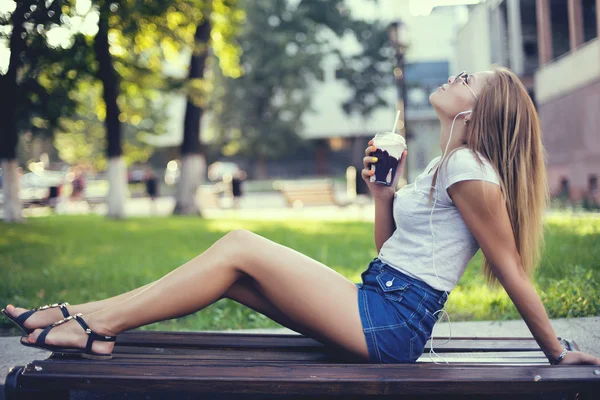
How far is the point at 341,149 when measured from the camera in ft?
157

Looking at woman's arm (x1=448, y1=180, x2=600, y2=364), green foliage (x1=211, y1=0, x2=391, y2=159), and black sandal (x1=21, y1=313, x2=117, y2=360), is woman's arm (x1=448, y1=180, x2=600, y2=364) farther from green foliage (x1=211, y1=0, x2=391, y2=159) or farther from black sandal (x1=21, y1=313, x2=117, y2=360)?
green foliage (x1=211, y1=0, x2=391, y2=159)

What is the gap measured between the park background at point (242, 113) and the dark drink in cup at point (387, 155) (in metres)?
0.78

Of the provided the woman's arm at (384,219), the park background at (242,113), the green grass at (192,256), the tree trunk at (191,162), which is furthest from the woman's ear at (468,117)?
the tree trunk at (191,162)

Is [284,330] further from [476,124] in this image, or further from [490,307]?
[476,124]

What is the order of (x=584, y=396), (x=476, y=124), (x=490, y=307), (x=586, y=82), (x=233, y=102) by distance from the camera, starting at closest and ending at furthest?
1. (x=584, y=396)
2. (x=476, y=124)
3. (x=490, y=307)
4. (x=586, y=82)
5. (x=233, y=102)

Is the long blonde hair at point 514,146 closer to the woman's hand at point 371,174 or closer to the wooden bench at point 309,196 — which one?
the woman's hand at point 371,174

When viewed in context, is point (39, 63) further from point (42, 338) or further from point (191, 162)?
point (191, 162)

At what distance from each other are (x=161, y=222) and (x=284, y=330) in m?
10.5

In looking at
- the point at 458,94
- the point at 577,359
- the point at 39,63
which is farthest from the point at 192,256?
the point at 577,359

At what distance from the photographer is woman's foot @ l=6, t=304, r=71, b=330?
9.24ft

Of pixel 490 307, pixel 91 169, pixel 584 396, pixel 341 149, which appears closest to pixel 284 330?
pixel 490 307

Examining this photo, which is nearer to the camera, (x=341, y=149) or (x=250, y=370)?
(x=250, y=370)

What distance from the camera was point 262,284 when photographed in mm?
2771

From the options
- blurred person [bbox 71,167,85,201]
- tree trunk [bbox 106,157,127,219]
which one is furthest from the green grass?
blurred person [bbox 71,167,85,201]
